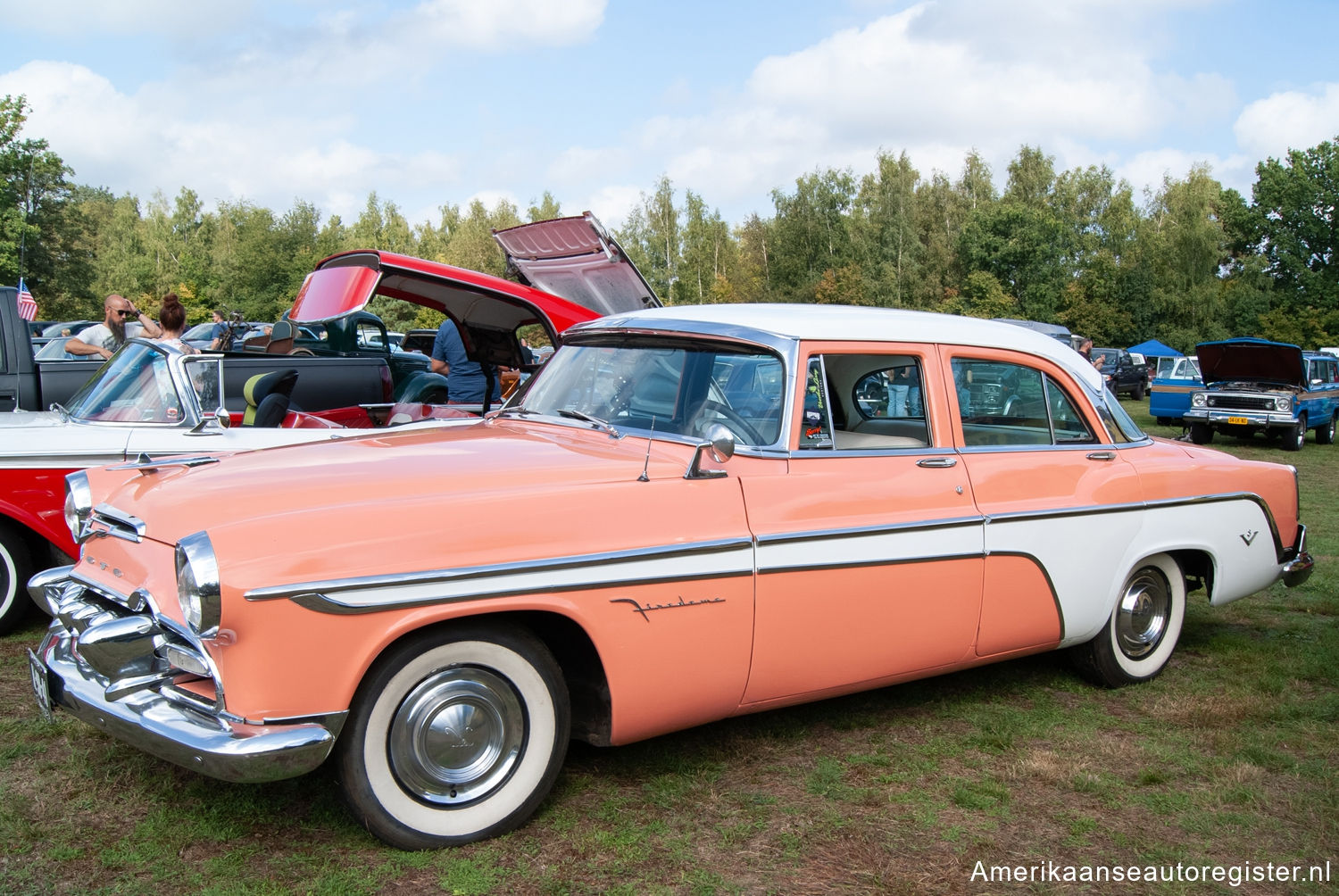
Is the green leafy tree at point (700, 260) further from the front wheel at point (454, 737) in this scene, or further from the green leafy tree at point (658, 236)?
the front wheel at point (454, 737)

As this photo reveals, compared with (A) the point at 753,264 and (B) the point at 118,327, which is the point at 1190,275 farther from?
(B) the point at 118,327

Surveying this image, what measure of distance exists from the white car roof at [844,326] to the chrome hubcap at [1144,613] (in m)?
0.98

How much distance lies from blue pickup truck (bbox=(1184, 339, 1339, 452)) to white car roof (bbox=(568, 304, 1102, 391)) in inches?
593

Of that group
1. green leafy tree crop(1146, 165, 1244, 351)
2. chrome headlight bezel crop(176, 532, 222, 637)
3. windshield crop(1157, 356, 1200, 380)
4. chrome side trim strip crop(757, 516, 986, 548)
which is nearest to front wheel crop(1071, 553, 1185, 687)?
chrome side trim strip crop(757, 516, 986, 548)

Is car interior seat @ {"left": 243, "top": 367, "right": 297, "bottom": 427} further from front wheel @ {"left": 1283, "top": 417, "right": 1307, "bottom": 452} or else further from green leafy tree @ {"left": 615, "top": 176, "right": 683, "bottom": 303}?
green leafy tree @ {"left": 615, "top": 176, "right": 683, "bottom": 303}

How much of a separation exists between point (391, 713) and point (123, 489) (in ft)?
4.65

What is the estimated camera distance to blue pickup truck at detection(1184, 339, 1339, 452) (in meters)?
17.4

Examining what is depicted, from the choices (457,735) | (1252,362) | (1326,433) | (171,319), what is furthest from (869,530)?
(1326,433)

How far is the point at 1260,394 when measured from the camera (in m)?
17.5

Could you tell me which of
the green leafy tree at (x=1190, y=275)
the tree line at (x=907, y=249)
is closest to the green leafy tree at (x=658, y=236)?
the tree line at (x=907, y=249)

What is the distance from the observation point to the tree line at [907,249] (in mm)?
47375

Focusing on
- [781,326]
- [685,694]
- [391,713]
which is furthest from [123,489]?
[781,326]

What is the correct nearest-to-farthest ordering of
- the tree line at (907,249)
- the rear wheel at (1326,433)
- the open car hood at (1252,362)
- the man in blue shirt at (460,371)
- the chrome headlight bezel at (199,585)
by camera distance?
the chrome headlight bezel at (199,585)
the man in blue shirt at (460,371)
the open car hood at (1252,362)
the rear wheel at (1326,433)
the tree line at (907,249)

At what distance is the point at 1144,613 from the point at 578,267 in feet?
19.6
